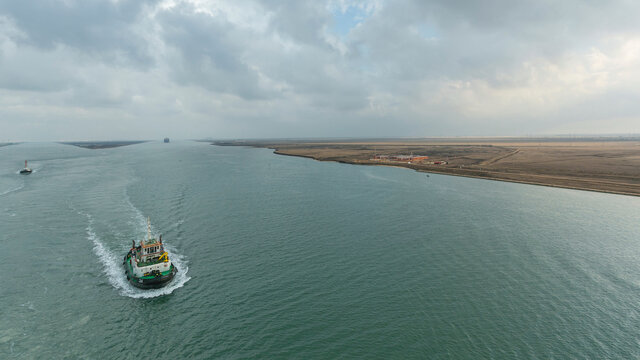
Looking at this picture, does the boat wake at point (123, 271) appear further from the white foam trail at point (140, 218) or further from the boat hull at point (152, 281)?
the white foam trail at point (140, 218)

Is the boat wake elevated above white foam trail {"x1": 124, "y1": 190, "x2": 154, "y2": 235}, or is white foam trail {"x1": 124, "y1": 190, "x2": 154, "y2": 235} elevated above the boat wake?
white foam trail {"x1": 124, "y1": 190, "x2": 154, "y2": 235}

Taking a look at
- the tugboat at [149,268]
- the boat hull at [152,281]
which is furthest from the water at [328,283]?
the tugboat at [149,268]

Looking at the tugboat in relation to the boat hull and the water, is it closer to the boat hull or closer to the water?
the boat hull

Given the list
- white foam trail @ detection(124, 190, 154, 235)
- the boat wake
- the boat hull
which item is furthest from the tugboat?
white foam trail @ detection(124, 190, 154, 235)

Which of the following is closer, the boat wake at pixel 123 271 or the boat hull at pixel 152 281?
the boat wake at pixel 123 271

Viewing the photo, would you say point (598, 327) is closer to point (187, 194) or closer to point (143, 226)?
point (143, 226)

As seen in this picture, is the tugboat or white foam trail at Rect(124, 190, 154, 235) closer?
the tugboat

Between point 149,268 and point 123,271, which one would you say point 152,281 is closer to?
point 149,268
